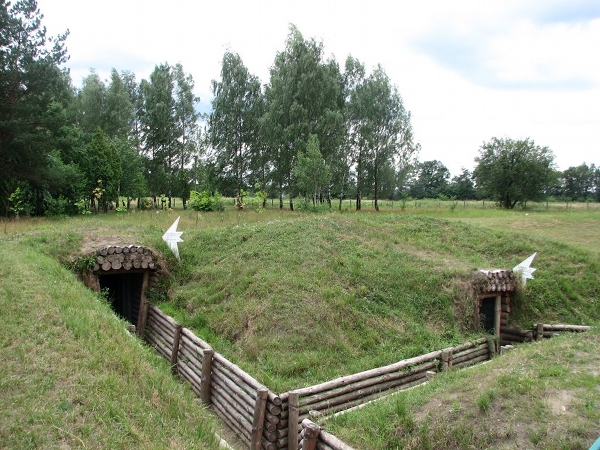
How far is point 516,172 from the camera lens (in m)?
44.9

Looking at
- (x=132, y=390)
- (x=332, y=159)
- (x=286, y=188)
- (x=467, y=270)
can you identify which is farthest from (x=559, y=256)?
(x=286, y=188)

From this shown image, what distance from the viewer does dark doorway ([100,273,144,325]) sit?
12.9 m

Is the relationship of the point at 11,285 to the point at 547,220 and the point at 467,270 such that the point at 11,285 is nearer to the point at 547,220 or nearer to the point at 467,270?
the point at 467,270

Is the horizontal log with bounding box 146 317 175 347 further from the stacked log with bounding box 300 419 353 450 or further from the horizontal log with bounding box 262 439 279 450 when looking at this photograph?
the stacked log with bounding box 300 419 353 450

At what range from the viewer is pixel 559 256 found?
48.8ft

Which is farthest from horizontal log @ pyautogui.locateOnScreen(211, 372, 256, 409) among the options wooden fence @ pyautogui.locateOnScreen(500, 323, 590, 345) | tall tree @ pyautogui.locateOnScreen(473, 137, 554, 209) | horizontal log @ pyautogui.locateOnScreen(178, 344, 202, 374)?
tall tree @ pyautogui.locateOnScreen(473, 137, 554, 209)

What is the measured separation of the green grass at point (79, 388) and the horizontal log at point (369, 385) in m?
1.74

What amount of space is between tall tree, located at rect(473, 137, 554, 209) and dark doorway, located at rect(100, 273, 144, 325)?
40848 millimetres

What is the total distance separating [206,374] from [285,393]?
216cm

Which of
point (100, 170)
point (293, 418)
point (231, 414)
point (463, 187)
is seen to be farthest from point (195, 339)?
point (463, 187)

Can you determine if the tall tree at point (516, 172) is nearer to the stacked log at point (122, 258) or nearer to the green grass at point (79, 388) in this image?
the stacked log at point (122, 258)

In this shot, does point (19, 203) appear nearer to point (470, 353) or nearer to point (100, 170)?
point (100, 170)

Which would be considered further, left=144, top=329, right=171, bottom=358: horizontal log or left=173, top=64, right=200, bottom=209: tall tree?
left=173, top=64, right=200, bottom=209: tall tree

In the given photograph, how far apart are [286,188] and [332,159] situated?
4904 millimetres
